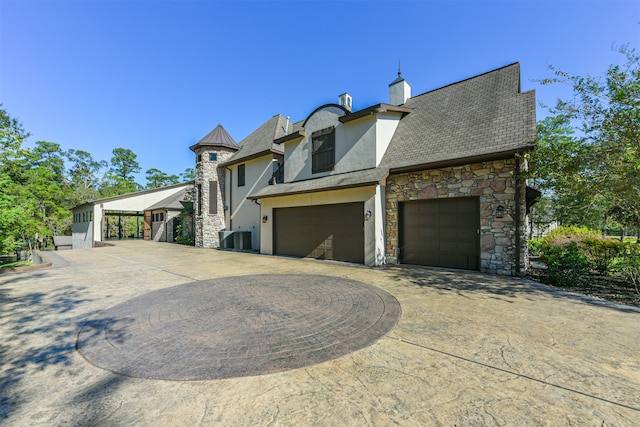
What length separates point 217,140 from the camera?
54.1 feet

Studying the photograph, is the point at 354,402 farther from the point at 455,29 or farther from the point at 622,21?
the point at 455,29

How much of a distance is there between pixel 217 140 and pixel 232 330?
1577cm

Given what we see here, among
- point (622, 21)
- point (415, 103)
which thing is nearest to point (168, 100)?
point (415, 103)

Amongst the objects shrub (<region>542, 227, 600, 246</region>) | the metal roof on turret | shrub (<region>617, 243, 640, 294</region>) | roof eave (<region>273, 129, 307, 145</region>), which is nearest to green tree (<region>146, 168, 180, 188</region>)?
the metal roof on turret

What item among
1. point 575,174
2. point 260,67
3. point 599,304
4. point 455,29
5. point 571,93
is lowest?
point 599,304

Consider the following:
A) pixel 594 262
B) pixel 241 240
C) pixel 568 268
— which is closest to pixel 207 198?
pixel 241 240

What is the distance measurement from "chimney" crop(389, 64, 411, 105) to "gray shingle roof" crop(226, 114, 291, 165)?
6442 millimetres

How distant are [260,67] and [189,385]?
13.0 m

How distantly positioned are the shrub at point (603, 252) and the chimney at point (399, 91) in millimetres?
8724

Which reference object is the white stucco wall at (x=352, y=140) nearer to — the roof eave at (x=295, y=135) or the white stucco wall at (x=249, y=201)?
the roof eave at (x=295, y=135)

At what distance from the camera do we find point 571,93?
5.77 m

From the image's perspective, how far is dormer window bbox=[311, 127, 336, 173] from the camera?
34.9 feet

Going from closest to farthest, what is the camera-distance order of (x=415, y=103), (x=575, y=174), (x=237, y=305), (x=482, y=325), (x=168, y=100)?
(x=482, y=325) < (x=237, y=305) < (x=575, y=174) < (x=415, y=103) < (x=168, y=100)

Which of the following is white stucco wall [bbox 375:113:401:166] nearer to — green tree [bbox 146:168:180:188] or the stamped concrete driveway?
the stamped concrete driveway
